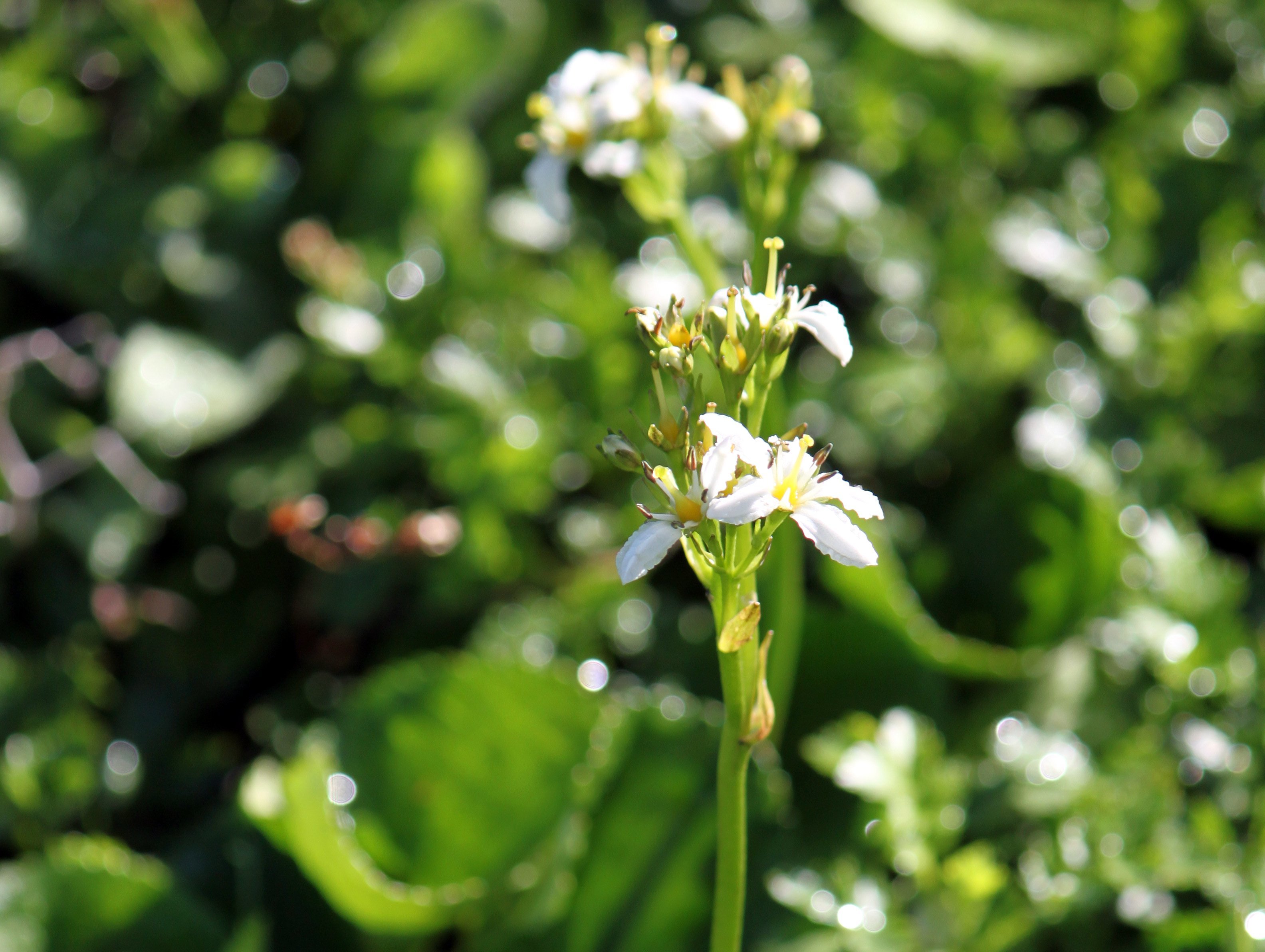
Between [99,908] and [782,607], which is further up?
[782,607]

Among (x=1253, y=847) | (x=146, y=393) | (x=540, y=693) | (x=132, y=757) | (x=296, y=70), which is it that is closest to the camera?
(x=1253, y=847)

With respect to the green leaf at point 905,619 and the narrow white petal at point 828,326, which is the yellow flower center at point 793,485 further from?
the green leaf at point 905,619

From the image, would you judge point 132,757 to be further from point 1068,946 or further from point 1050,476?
point 1050,476

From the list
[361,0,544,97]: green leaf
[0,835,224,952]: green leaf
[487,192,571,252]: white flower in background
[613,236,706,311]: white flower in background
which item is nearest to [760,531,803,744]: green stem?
[613,236,706,311]: white flower in background

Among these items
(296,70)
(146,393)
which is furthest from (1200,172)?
(146,393)

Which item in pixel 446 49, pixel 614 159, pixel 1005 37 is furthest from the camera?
pixel 1005 37

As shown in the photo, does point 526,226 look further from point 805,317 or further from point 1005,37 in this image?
point 805,317

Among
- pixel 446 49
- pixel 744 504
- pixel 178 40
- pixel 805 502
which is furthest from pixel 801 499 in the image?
pixel 178 40
